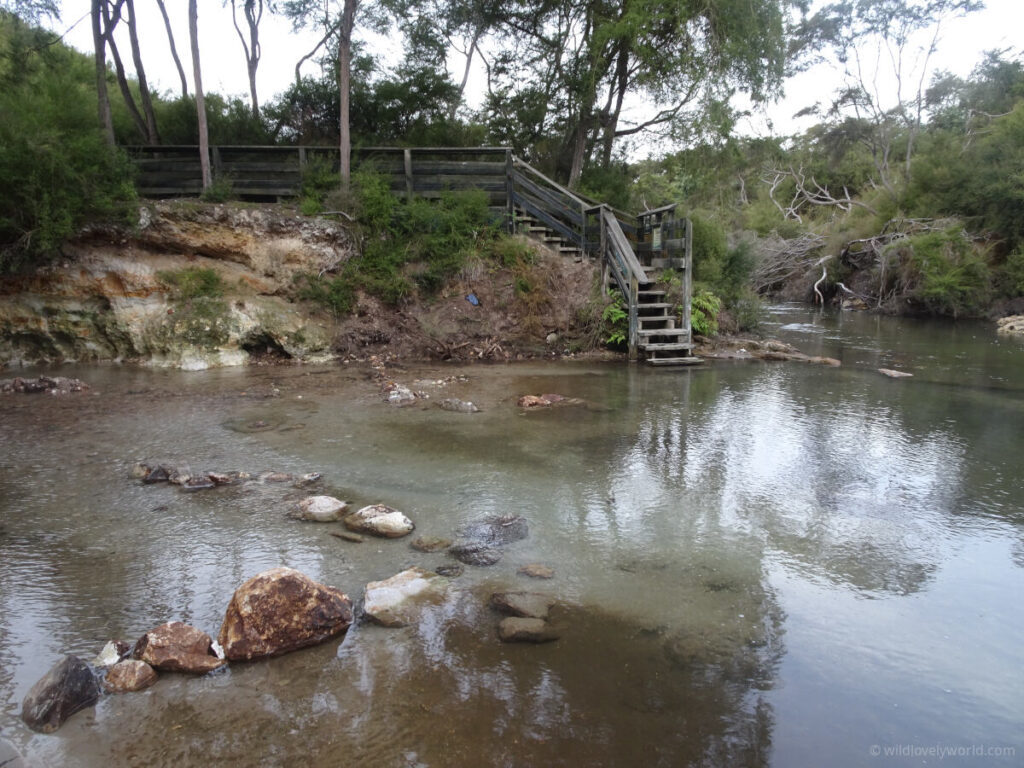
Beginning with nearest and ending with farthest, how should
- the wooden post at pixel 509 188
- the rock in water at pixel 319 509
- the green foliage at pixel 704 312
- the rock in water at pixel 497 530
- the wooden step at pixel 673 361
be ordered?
the rock in water at pixel 497 530 → the rock in water at pixel 319 509 → the wooden step at pixel 673 361 → the green foliage at pixel 704 312 → the wooden post at pixel 509 188

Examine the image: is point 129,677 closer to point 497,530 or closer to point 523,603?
point 523,603

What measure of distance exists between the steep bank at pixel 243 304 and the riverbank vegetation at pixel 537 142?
382mm

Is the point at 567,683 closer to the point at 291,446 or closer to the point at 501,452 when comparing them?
the point at 501,452

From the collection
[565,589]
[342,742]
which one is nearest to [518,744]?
[342,742]

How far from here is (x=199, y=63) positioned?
1230cm

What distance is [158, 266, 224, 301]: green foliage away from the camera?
11.3 meters

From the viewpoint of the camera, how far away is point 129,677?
2.93 m

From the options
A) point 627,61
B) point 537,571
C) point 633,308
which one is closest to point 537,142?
point 627,61

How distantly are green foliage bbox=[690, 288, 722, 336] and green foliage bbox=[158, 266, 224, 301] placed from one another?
28.2 ft

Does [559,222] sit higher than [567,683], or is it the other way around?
[559,222]

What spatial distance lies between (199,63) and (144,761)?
42.7 feet

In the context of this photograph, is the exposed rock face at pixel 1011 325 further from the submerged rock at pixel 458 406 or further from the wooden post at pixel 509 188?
the submerged rock at pixel 458 406

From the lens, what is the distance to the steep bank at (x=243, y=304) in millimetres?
11062

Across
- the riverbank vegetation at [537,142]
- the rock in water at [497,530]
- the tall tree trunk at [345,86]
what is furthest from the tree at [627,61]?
the rock in water at [497,530]
